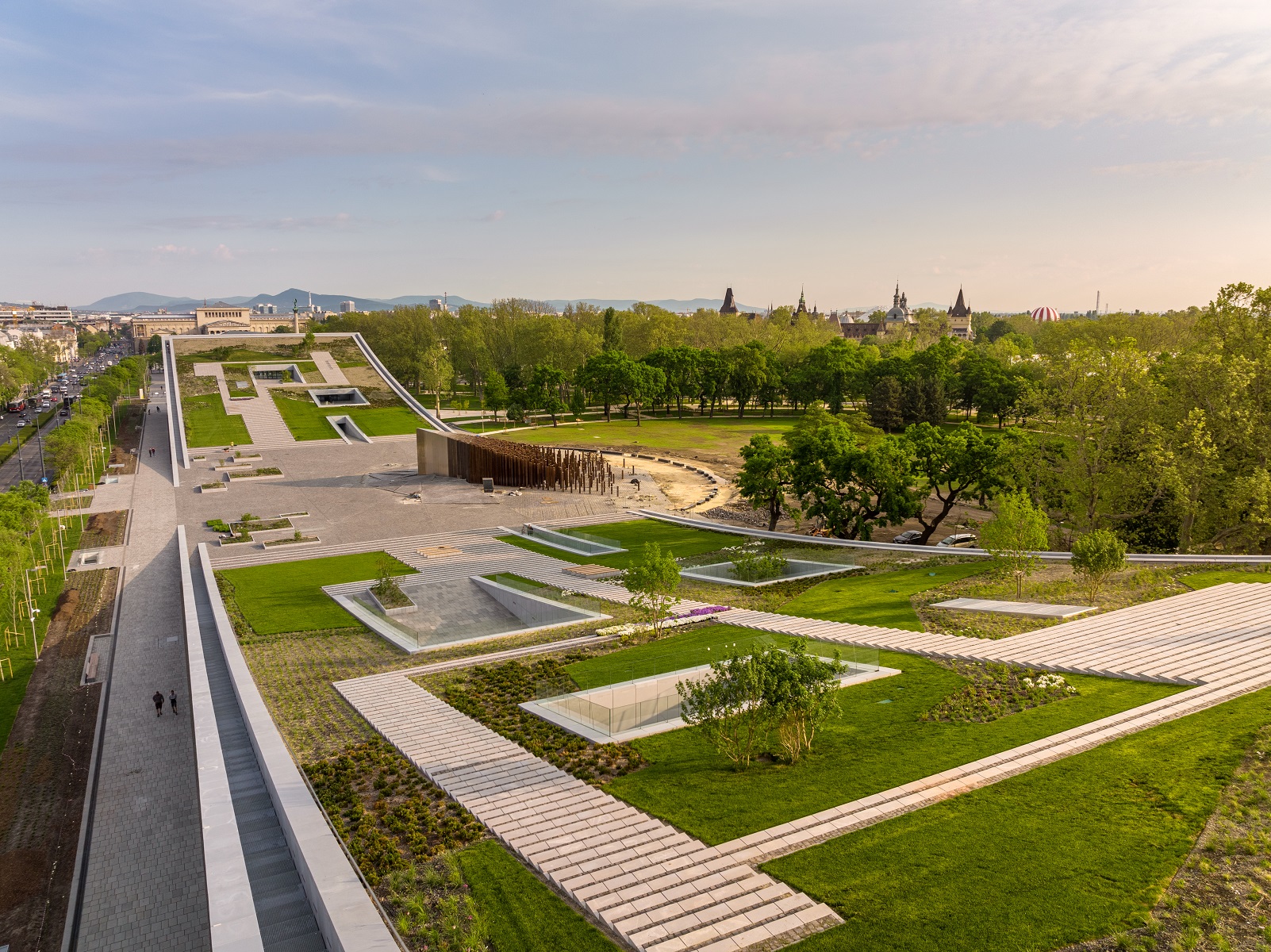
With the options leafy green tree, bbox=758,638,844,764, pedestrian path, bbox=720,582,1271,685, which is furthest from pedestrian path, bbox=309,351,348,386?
leafy green tree, bbox=758,638,844,764

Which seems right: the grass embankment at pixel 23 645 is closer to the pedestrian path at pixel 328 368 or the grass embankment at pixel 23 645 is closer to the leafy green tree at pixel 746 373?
the pedestrian path at pixel 328 368

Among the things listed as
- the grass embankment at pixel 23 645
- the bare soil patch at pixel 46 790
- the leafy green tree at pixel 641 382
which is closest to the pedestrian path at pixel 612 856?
the bare soil patch at pixel 46 790

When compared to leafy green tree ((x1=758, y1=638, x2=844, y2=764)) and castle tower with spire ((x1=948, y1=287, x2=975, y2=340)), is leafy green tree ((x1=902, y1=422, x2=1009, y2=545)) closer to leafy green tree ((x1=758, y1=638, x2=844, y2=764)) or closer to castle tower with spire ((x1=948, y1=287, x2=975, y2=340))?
leafy green tree ((x1=758, y1=638, x2=844, y2=764))

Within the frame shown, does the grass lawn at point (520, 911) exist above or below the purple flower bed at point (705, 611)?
above

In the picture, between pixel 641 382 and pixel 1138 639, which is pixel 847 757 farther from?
pixel 641 382

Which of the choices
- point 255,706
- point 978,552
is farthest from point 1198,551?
point 255,706

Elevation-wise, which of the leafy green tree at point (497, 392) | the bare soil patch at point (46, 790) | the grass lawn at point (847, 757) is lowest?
the bare soil patch at point (46, 790)
